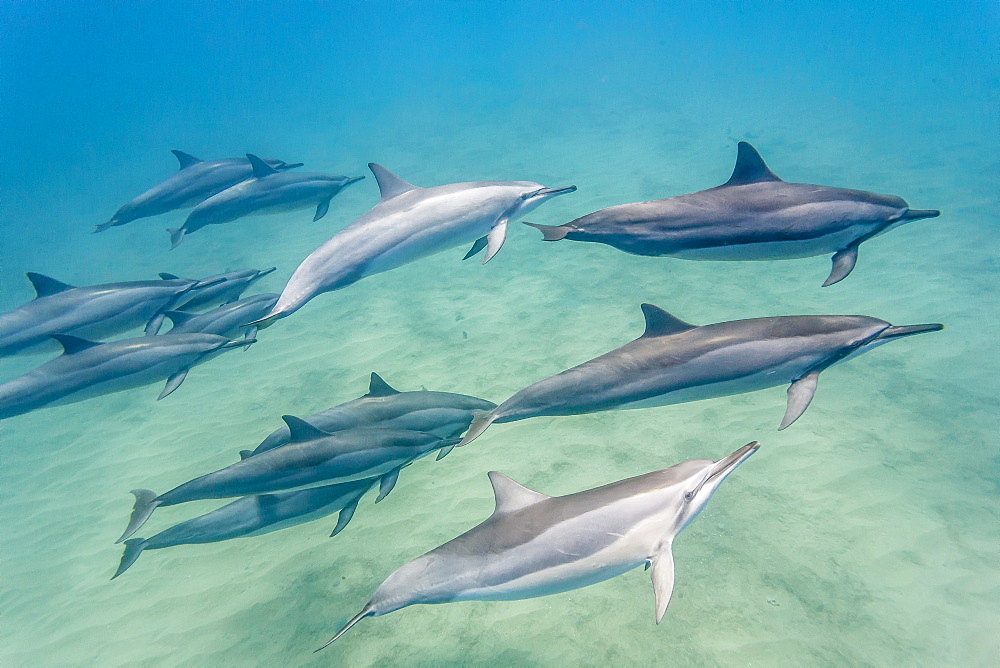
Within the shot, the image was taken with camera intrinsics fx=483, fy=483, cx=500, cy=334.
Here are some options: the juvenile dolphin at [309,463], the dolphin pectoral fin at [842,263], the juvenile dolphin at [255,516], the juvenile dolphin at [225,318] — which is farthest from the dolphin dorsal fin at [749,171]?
the juvenile dolphin at [225,318]

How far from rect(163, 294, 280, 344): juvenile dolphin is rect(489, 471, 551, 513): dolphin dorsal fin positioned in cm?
350

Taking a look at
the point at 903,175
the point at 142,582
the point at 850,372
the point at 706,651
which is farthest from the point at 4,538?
the point at 903,175

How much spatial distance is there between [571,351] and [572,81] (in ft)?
122

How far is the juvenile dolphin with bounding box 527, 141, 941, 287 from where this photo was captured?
2945 mm

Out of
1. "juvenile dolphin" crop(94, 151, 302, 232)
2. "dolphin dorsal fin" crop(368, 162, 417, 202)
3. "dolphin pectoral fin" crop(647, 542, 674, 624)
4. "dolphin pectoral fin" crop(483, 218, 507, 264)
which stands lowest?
"dolphin pectoral fin" crop(647, 542, 674, 624)

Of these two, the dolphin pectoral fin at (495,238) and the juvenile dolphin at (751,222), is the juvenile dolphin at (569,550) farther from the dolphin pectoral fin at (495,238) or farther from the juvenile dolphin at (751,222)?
the dolphin pectoral fin at (495,238)

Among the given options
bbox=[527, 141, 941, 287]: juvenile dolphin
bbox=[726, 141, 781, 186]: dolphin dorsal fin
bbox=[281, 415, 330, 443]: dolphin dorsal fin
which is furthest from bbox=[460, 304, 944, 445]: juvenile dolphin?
bbox=[281, 415, 330, 443]: dolphin dorsal fin

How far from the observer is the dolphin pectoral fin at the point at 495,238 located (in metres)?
3.90

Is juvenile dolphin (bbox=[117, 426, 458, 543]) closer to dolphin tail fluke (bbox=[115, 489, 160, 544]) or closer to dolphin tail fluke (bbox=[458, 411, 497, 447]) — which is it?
dolphin tail fluke (bbox=[115, 489, 160, 544])

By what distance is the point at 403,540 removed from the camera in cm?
464

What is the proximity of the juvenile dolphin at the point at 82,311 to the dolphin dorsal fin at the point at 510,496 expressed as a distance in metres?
4.32

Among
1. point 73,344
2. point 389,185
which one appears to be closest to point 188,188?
point 73,344

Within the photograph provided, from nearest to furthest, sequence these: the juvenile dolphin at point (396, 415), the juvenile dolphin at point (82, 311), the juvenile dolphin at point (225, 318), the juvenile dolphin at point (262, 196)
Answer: the juvenile dolphin at point (396, 415), the juvenile dolphin at point (82, 311), the juvenile dolphin at point (225, 318), the juvenile dolphin at point (262, 196)

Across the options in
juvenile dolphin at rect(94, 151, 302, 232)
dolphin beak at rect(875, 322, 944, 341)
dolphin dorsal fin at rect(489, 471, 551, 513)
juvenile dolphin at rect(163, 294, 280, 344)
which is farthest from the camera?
juvenile dolphin at rect(94, 151, 302, 232)
